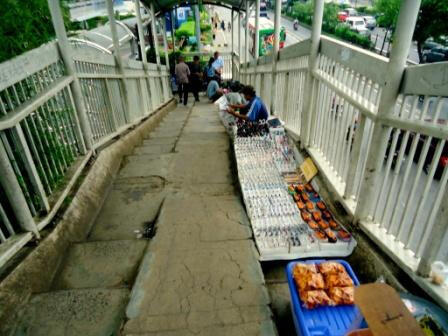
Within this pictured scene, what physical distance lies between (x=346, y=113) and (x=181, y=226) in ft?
6.47

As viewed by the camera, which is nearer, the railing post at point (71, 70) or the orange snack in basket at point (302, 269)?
the orange snack in basket at point (302, 269)

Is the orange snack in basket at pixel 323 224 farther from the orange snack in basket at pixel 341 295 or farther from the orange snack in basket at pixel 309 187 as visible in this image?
the orange snack in basket at pixel 341 295

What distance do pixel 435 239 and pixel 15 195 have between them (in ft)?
9.30

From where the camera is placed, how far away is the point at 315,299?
5.51 feet

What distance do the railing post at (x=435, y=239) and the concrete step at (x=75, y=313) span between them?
1920 millimetres

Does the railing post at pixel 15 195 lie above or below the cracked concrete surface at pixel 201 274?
above

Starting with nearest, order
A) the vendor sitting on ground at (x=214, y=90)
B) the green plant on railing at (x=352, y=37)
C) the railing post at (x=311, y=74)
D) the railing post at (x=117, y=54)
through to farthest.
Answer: the railing post at (x=311, y=74) → the railing post at (x=117, y=54) → the vendor sitting on ground at (x=214, y=90) → the green plant on railing at (x=352, y=37)

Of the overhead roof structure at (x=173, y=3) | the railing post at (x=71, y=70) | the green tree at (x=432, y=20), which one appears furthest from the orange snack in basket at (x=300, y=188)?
the green tree at (x=432, y=20)

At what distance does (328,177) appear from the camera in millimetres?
3023

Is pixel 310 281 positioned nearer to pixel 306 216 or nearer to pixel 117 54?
pixel 306 216

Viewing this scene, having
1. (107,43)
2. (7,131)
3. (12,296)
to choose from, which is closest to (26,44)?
(7,131)

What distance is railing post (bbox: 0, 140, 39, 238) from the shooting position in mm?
1918

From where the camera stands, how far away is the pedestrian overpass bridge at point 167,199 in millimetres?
1731

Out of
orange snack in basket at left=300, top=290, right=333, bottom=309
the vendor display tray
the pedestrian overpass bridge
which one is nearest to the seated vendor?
the vendor display tray
